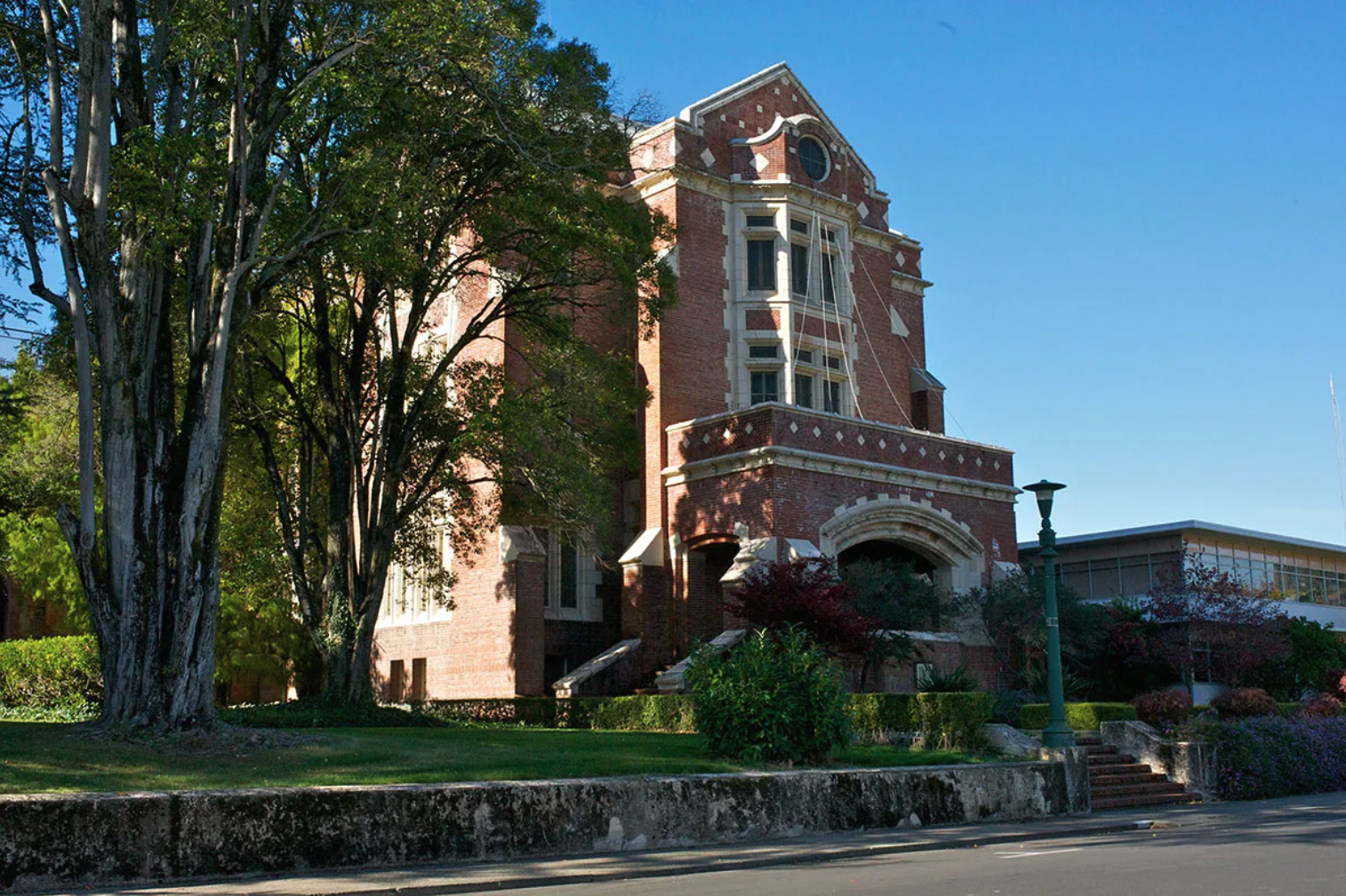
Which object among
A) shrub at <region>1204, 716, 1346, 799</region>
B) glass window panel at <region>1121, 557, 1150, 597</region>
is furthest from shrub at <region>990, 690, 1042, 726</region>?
glass window panel at <region>1121, 557, 1150, 597</region>

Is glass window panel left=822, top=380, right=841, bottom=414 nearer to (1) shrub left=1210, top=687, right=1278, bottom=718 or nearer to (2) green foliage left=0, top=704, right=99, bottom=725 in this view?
(1) shrub left=1210, top=687, right=1278, bottom=718

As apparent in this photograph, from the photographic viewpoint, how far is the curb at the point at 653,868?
10.6 meters

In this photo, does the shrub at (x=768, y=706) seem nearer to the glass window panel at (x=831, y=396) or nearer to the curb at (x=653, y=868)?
the curb at (x=653, y=868)

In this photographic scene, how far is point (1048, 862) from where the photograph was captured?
39.5 feet

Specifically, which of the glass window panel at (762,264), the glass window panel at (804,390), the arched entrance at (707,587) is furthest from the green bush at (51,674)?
the glass window panel at (762,264)

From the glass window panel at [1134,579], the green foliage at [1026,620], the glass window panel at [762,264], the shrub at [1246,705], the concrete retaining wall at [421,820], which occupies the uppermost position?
the glass window panel at [762,264]

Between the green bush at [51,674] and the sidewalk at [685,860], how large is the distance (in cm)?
2086

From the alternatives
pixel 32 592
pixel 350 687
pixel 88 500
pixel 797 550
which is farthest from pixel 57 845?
pixel 32 592

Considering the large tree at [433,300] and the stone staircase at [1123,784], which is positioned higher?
the large tree at [433,300]

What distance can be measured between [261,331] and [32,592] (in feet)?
51.2

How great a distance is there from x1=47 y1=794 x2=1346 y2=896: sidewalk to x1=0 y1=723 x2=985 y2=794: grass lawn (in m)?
1.53

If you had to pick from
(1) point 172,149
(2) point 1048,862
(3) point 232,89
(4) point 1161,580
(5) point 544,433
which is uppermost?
(3) point 232,89

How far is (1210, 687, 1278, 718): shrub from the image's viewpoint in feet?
82.6

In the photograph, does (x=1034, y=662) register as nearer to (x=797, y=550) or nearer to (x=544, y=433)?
(x=797, y=550)
